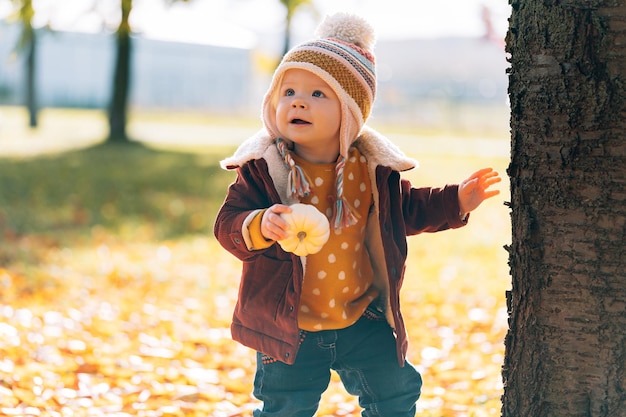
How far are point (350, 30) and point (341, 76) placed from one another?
0.74ft

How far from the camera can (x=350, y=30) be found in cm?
281

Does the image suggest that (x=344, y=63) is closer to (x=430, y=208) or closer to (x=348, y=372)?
(x=430, y=208)

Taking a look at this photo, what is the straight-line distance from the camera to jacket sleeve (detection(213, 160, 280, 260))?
99.8 inches

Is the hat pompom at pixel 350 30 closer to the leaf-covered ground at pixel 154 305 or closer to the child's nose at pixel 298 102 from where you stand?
the child's nose at pixel 298 102

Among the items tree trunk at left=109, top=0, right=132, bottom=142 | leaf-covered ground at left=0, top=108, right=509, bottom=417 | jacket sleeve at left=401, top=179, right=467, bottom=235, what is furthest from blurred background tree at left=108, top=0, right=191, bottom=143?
jacket sleeve at left=401, top=179, right=467, bottom=235

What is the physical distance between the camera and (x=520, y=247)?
2490mm

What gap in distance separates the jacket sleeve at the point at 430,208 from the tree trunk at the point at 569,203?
1.13 feet

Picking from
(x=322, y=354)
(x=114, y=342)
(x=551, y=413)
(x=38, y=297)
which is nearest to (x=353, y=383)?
(x=322, y=354)

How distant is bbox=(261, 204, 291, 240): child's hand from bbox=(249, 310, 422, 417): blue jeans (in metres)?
0.47

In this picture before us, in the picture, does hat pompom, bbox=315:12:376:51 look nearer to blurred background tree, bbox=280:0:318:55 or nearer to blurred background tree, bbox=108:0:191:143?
blurred background tree, bbox=280:0:318:55

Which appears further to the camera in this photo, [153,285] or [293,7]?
[293,7]

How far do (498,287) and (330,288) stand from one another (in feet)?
14.5

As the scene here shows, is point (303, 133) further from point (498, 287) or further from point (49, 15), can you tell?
point (49, 15)

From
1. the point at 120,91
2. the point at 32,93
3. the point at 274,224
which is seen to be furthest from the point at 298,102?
the point at 32,93
